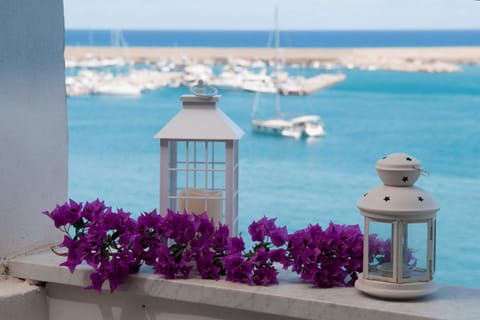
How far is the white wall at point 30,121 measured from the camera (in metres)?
1.88

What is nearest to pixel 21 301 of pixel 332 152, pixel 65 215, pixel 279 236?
pixel 65 215

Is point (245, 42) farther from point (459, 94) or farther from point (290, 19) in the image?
point (459, 94)

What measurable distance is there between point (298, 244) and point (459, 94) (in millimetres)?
25389

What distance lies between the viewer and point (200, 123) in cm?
180

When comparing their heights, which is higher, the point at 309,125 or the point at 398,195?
the point at 398,195

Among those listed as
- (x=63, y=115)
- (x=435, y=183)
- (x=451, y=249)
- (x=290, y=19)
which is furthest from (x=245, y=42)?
(x=63, y=115)

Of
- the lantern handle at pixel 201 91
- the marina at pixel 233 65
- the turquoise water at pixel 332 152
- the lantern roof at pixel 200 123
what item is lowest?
the turquoise water at pixel 332 152

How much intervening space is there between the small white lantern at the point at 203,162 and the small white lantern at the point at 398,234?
35 cm

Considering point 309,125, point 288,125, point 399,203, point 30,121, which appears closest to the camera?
point 399,203

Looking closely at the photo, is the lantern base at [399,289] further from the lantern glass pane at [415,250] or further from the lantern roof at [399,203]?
the lantern roof at [399,203]

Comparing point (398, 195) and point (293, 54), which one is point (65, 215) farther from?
point (293, 54)

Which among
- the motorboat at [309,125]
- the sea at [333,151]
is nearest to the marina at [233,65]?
the sea at [333,151]

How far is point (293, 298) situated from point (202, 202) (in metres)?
0.34

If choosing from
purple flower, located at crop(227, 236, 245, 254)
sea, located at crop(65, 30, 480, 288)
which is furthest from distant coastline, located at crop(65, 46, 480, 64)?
purple flower, located at crop(227, 236, 245, 254)
